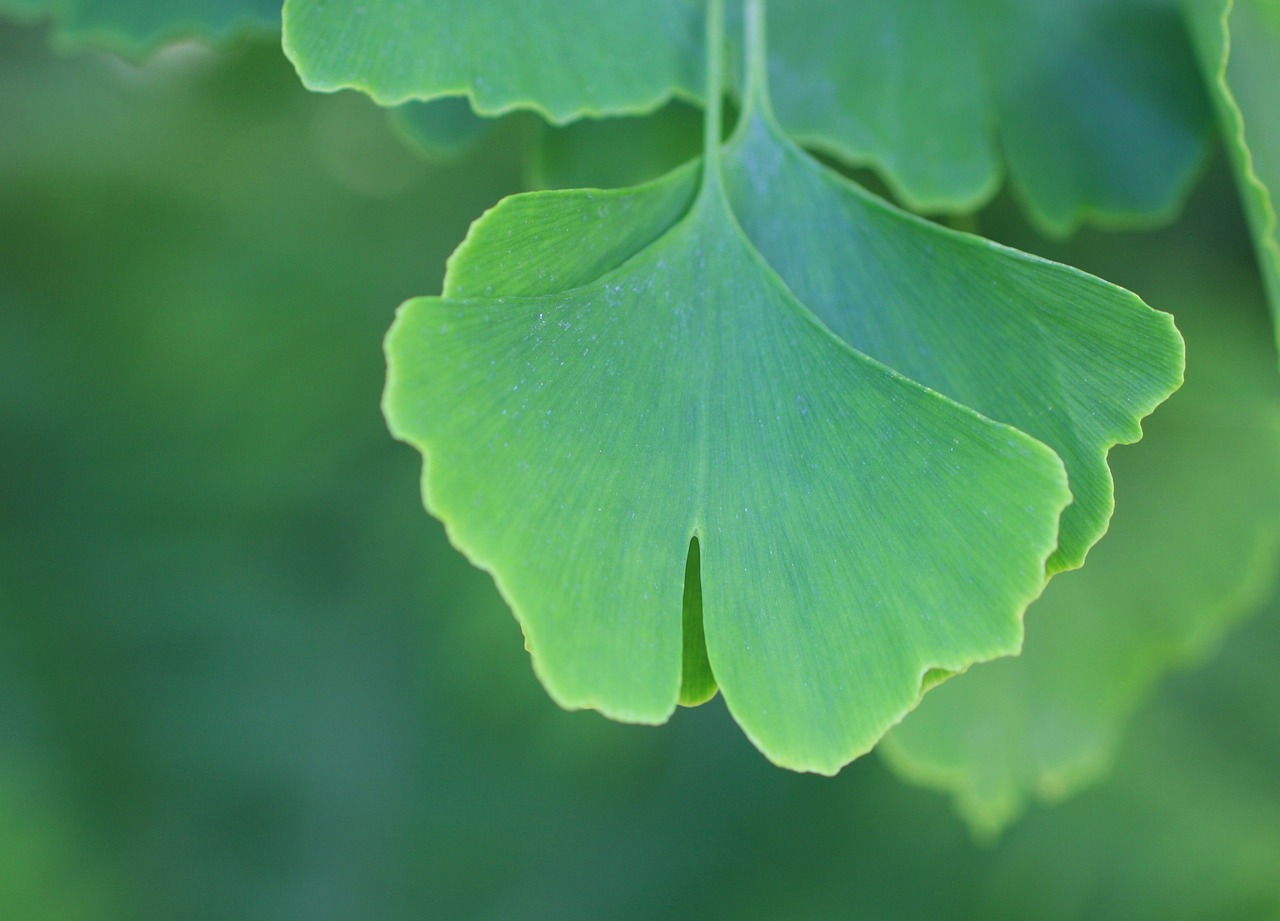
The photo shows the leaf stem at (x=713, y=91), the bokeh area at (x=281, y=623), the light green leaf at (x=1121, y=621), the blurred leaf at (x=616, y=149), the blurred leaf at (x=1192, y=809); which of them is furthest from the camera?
the bokeh area at (x=281, y=623)

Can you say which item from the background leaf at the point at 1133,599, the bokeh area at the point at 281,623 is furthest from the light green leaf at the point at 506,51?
the bokeh area at the point at 281,623

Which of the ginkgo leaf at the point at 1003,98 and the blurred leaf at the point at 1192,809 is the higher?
the ginkgo leaf at the point at 1003,98

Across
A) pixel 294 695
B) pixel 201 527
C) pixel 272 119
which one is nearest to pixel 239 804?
pixel 294 695

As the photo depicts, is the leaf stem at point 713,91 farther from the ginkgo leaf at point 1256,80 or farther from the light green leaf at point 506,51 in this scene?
the ginkgo leaf at point 1256,80

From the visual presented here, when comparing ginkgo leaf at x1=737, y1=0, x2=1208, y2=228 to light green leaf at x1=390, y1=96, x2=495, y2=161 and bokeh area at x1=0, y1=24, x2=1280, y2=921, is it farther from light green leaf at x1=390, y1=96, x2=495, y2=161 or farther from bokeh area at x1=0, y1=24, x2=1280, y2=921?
bokeh area at x1=0, y1=24, x2=1280, y2=921

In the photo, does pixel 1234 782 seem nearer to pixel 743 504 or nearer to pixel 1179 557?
pixel 1179 557

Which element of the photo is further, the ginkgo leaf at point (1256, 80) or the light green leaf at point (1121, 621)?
the light green leaf at point (1121, 621)
